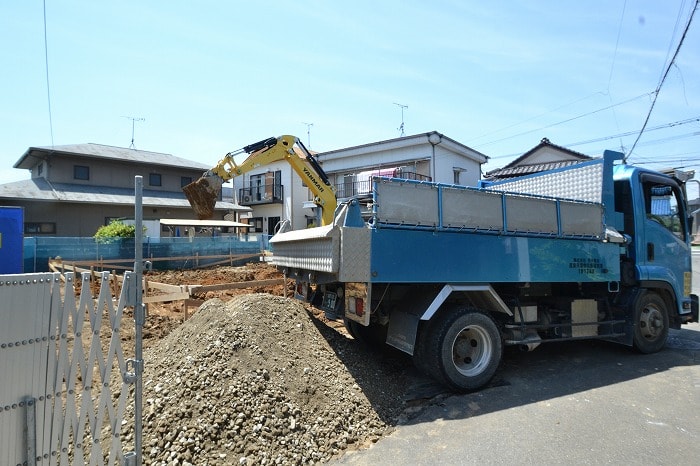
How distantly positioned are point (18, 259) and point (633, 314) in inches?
430

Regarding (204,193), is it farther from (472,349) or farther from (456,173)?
(456,173)

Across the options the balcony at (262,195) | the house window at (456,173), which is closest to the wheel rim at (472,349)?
the house window at (456,173)

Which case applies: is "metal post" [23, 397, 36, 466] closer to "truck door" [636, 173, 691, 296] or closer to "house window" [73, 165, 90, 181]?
"truck door" [636, 173, 691, 296]

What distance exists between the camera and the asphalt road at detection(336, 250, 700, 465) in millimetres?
3629

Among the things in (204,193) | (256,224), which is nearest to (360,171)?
(256,224)

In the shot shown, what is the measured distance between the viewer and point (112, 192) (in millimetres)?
25531

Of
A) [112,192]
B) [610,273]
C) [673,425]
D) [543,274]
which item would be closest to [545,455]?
[673,425]

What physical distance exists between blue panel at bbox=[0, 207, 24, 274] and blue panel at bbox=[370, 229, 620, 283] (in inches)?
297

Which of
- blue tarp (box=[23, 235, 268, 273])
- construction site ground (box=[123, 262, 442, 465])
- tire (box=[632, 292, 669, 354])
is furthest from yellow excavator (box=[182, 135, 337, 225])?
blue tarp (box=[23, 235, 268, 273])

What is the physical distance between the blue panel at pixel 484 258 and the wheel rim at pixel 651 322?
39.5 inches

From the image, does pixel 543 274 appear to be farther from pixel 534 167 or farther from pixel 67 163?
pixel 67 163

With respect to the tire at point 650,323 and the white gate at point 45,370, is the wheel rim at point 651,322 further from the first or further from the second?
the white gate at point 45,370

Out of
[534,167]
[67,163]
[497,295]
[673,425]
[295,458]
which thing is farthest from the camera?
[67,163]

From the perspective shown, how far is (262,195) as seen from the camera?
3394 centimetres
